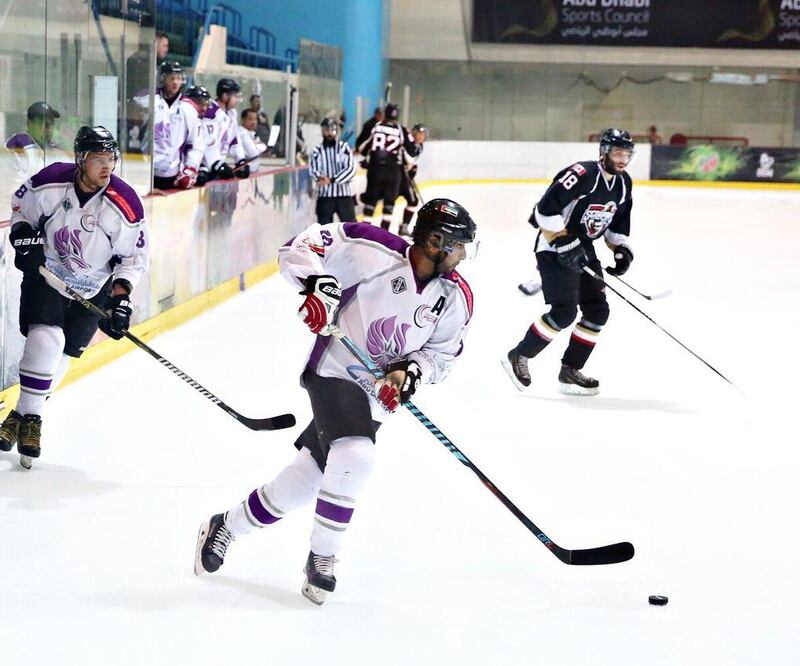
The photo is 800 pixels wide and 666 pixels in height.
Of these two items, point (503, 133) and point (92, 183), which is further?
point (503, 133)

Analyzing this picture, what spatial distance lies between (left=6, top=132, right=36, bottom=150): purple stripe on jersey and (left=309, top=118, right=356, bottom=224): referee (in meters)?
4.89

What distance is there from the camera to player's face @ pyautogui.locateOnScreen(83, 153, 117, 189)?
13.1 ft

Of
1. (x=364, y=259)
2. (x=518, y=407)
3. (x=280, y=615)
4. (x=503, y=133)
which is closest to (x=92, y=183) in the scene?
(x=364, y=259)

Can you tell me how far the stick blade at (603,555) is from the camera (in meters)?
3.08

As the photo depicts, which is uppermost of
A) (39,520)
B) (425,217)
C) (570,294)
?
(425,217)

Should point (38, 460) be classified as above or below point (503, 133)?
below

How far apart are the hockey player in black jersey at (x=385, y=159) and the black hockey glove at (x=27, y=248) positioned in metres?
8.23

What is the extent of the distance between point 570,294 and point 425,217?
2.75m

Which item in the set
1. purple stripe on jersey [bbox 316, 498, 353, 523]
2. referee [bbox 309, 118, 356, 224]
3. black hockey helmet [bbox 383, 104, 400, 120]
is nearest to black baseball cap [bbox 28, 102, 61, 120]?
purple stripe on jersey [bbox 316, 498, 353, 523]

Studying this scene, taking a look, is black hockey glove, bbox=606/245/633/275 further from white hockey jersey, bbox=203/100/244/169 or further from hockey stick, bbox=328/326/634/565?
white hockey jersey, bbox=203/100/244/169

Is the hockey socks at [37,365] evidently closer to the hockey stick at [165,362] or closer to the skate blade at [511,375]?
the hockey stick at [165,362]

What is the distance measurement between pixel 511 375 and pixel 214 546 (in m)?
2.89

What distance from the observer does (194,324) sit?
23.2ft

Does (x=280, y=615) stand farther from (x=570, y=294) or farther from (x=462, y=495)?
(x=570, y=294)
